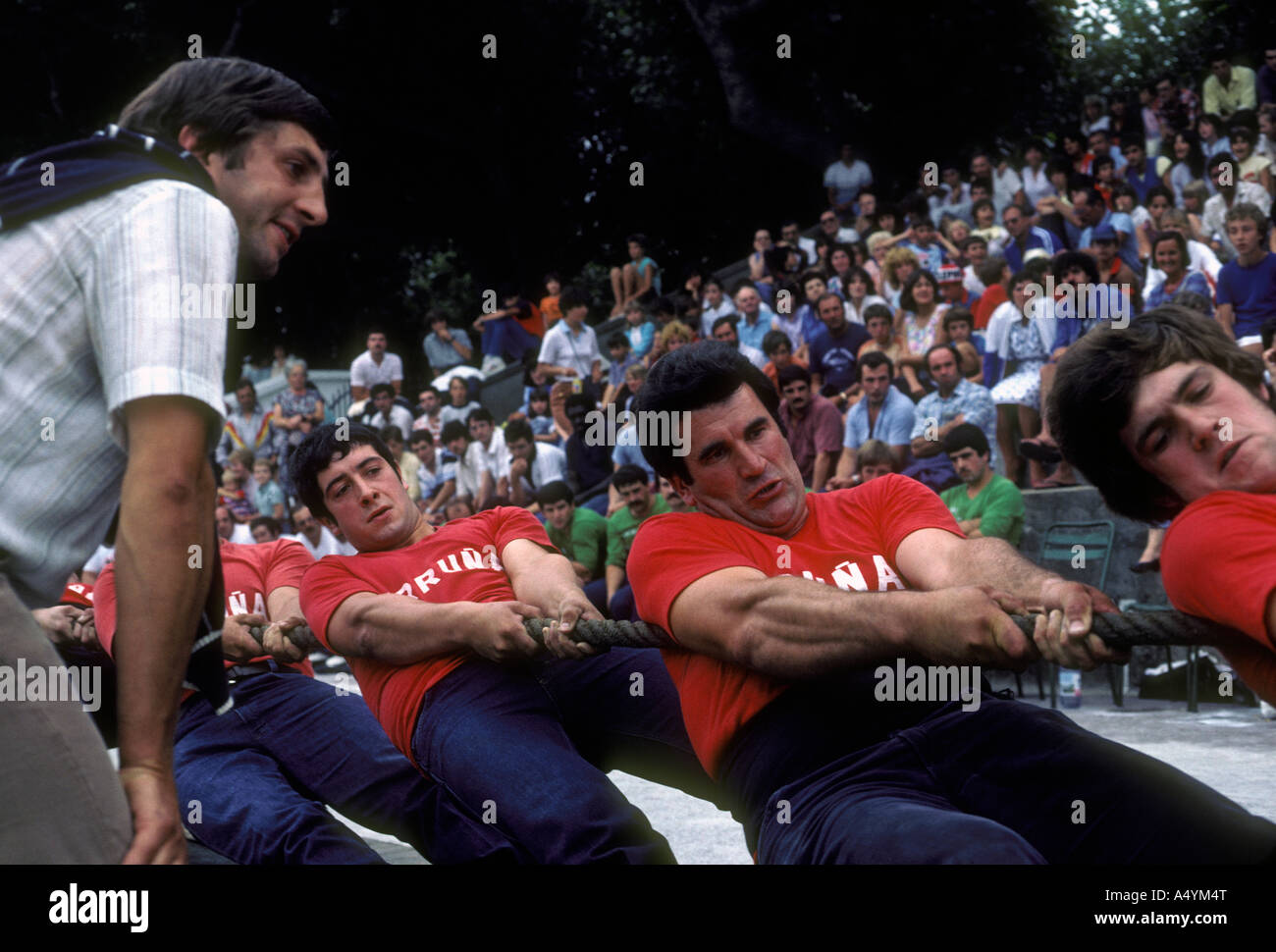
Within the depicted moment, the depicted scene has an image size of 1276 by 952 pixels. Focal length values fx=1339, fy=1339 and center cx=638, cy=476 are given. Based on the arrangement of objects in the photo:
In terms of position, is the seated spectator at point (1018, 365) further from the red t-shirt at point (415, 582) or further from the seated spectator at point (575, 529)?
the red t-shirt at point (415, 582)

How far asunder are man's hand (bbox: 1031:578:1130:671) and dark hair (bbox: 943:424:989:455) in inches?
207

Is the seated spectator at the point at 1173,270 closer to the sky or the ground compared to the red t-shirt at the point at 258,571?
closer to the sky

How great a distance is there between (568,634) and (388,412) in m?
9.62

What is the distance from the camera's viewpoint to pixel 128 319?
4.92 feet

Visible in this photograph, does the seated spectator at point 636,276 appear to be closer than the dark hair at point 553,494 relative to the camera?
No

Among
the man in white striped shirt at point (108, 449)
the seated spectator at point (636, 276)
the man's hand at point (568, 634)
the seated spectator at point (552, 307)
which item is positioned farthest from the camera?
the seated spectator at point (636, 276)

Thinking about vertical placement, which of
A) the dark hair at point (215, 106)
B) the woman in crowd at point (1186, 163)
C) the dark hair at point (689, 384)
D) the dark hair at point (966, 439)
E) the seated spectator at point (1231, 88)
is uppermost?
the seated spectator at point (1231, 88)

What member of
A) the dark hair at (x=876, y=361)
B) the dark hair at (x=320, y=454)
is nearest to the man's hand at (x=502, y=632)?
the dark hair at (x=320, y=454)

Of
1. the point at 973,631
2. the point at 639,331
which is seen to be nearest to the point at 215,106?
the point at 973,631

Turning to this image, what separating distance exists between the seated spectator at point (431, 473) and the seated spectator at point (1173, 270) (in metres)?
5.70

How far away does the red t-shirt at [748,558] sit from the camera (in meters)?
2.49

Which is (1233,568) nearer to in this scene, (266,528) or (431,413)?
(266,528)

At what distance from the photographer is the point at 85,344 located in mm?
1542

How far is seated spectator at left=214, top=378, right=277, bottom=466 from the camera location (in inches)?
504
